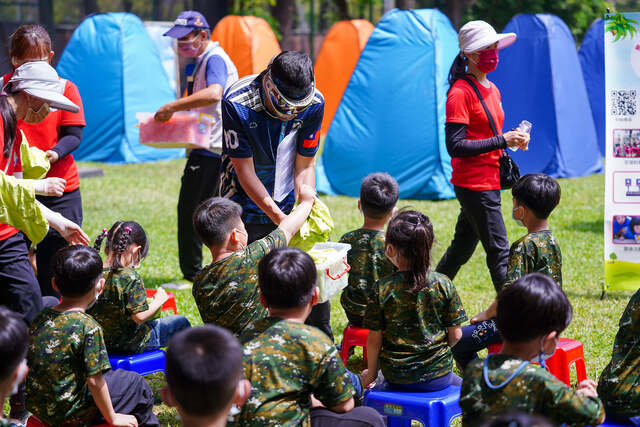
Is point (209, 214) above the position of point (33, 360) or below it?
above

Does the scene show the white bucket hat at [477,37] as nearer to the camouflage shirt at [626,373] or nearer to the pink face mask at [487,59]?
the pink face mask at [487,59]

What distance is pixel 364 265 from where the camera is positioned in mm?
4266

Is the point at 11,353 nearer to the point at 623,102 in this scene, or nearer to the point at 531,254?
the point at 531,254

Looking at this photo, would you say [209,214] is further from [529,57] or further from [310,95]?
[529,57]

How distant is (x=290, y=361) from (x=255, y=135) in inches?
65.9

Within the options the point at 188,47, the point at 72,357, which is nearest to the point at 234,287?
the point at 72,357

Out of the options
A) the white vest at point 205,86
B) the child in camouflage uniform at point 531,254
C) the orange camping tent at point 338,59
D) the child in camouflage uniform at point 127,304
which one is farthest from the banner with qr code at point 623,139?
the orange camping tent at point 338,59

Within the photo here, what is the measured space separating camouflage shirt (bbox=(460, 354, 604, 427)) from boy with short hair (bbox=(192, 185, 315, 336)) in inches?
46.0

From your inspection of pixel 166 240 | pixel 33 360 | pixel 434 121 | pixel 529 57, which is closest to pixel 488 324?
pixel 33 360

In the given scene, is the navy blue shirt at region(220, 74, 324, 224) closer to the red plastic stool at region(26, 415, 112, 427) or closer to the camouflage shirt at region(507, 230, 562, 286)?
the camouflage shirt at region(507, 230, 562, 286)

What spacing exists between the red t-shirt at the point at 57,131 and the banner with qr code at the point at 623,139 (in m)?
3.51

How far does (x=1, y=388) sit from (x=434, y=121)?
→ 8.42m

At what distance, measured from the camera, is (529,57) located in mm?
11562

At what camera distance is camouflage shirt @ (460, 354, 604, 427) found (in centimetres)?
235
